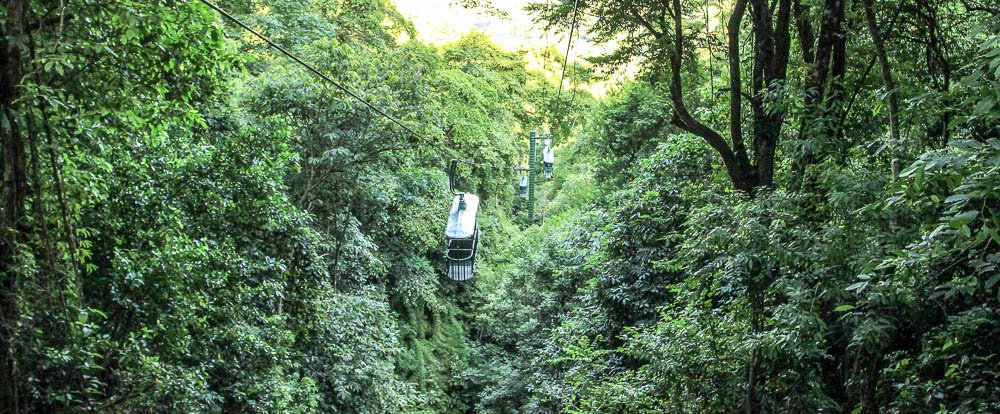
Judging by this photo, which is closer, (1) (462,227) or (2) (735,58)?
(2) (735,58)

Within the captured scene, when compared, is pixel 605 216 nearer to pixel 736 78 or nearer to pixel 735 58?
pixel 736 78

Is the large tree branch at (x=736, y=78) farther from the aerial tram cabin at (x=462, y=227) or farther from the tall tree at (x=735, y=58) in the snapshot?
the aerial tram cabin at (x=462, y=227)

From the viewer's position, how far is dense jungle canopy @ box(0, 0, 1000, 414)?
358 cm

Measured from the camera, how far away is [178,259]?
533cm

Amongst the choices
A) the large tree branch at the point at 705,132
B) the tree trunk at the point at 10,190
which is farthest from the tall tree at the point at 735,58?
the tree trunk at the point at 10,190

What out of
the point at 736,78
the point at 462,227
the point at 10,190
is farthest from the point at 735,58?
the point at 462,227

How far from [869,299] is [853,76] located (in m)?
2.99

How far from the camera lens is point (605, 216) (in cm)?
1248

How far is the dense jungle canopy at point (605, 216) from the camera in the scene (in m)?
3.58

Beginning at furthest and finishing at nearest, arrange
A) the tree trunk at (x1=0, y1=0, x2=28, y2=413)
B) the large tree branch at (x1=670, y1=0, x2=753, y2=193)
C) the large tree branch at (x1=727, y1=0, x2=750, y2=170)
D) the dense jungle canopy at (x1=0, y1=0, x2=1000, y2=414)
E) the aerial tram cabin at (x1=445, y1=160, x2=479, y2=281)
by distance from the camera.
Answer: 1. the aerial tram cabin at (x1=445, y1=160, x2=479, y2=281)
2. the large tree branch at (x1=670, y1=0, x2=753, y2=193)
3. the large tree branch at (x1=727, y1=0, x2=750, y2=170)
4. the dense jungle canopy at (x1=0, y1=0, x2=1000, y2=414)
5. the tree trunk at (x1=0, y1=0, x2=28, y2=413)

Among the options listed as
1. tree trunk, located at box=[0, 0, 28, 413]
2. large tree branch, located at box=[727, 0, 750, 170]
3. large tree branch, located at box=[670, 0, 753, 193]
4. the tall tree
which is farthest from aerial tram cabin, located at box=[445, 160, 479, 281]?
tree trunk, located at box=[0, 0, 28, 413]

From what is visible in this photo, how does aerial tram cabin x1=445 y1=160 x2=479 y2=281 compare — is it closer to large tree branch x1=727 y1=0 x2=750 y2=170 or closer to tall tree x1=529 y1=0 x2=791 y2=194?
tall tree x1=529 y1=0 x2=791 y2=194

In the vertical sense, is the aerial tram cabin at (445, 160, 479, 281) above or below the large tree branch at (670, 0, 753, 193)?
above

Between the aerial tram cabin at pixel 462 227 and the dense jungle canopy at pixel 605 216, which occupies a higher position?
the aerial tram cabin at pixel 462 227
